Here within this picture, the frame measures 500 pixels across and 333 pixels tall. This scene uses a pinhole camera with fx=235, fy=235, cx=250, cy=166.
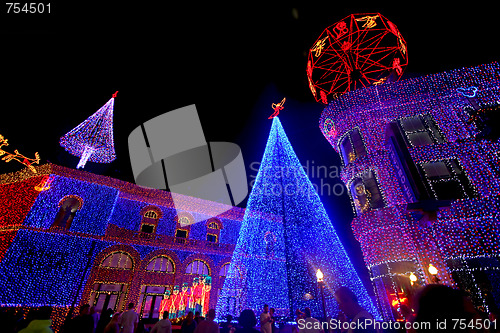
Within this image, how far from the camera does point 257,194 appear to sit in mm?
13750

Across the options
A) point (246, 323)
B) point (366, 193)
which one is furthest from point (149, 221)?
point (246, 323)

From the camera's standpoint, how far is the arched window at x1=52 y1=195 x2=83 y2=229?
1658 cm

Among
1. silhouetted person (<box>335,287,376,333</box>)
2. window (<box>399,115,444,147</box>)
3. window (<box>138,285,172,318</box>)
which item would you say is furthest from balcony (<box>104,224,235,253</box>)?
silhouetted person (<box>335,287,376,333</box>)

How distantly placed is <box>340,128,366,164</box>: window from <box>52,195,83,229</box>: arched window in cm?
2017

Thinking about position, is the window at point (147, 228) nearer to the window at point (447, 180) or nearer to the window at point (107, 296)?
the window at point (107, 296)

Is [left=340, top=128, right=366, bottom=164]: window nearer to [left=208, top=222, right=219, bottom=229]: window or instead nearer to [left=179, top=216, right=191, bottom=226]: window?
[left=208, top=222, right=219, bottom=229]: window

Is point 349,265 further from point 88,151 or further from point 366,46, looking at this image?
point 88,151

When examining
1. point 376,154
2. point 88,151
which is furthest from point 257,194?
point 88,151

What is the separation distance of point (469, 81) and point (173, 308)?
2374cm

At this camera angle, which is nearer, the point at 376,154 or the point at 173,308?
the point at 376,154

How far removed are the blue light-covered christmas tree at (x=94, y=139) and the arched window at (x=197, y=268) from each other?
1099 centimetres

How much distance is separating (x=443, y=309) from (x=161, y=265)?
2057 centimetres

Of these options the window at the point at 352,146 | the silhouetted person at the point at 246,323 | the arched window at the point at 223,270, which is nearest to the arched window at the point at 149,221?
the arched window at the point at 223,270

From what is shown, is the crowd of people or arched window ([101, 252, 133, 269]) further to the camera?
arched window ([101, 252, 133, 269])
